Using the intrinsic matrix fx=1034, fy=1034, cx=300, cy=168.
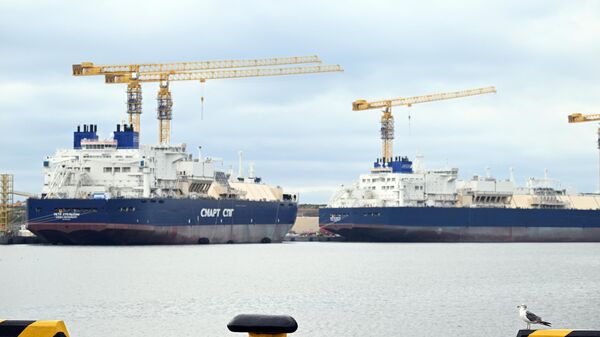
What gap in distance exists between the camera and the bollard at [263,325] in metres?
5.70

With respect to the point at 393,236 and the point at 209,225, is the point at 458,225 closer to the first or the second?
the point at 393,236

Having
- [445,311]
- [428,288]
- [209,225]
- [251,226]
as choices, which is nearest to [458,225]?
[251,226]

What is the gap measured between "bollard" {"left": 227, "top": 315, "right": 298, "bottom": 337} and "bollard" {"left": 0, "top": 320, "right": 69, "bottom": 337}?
973mm

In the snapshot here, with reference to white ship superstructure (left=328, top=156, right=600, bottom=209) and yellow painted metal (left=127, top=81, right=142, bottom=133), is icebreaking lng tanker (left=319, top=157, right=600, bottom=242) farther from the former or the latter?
yellow painted metal (left=127, top=81, right=142, bottom=133)

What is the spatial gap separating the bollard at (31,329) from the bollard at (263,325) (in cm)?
97

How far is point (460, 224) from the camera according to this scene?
84.8m

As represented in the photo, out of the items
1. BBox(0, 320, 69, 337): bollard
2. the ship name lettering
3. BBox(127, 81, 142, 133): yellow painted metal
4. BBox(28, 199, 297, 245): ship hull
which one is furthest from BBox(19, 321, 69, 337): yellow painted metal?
BBox(127, 81, 142, 133): yellow painted metal

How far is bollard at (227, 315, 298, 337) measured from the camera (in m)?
5.70

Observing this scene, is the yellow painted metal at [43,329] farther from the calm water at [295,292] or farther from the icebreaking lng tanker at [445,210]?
the icebreaking lng tanker at [445,210]

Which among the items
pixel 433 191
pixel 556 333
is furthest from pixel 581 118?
pixel 556 333

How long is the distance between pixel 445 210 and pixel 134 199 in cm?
3132

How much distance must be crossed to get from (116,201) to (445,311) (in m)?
36.4

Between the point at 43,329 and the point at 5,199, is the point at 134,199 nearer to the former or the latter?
the point at 5,199

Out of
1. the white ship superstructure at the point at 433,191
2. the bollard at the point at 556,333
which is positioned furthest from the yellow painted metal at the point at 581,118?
the bollard at the point at 556,333
